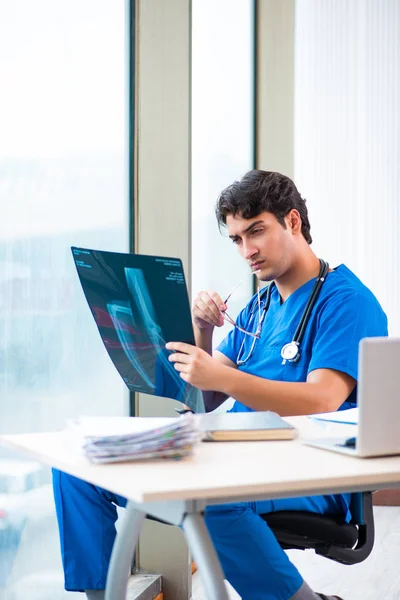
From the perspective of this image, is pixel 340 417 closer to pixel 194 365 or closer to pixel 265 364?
pixel 194 365

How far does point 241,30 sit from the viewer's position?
3275mm

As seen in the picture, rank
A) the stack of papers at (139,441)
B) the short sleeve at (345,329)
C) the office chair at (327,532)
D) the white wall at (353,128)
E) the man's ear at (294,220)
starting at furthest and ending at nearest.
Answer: the white wall at (353,128) < the man's ear at (294,220) < the short sleeve at (345,329) < the office chair at (327,532) < the stack of papers at (139,441)

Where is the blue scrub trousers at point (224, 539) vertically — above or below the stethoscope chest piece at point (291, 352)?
below

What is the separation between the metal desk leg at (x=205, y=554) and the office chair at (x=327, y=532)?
0.47 m

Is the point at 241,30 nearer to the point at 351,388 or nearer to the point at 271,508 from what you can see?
the point at 351,388

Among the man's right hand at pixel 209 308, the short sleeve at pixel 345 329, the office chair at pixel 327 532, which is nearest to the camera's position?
the office chair at pixel 327 532

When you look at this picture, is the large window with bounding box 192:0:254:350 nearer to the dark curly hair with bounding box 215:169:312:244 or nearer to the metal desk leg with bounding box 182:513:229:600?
the dark curly hair with bounding box 215:169:312:244

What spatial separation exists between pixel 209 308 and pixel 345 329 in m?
0.32

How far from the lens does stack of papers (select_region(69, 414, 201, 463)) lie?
1152 mm

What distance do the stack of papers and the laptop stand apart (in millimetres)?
237

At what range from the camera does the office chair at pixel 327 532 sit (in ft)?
5.24

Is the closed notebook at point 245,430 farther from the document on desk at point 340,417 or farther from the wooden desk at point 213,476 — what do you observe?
the document on desk at point 340,417

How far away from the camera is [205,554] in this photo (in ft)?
3.62

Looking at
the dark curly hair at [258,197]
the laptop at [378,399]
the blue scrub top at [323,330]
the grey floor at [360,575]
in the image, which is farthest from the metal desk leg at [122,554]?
the grey floor at [360,575]
